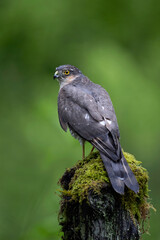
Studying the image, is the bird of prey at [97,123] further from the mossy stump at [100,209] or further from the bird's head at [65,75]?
the bird's head at [65,75]

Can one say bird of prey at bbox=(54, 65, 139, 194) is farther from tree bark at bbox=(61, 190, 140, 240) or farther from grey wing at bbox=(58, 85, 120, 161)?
tree bark at bbox=(61, 190, 140, 240)

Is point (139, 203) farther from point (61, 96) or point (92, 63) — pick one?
point (92, 63)

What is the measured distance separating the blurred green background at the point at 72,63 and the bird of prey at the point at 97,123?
1357 mm

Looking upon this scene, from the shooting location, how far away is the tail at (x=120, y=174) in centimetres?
354

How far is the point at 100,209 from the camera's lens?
333 centimetres

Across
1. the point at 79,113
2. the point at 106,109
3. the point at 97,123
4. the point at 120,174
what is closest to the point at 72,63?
the point at 79,113

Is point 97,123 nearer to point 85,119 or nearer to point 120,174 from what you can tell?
point 85,119

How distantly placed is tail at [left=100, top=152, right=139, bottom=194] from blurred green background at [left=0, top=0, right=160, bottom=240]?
2.52m

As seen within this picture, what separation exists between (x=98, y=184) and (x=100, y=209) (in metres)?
0.28

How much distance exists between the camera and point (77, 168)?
4.20 metres

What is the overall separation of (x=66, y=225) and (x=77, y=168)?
721 mm

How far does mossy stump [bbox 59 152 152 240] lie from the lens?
11.0 ft

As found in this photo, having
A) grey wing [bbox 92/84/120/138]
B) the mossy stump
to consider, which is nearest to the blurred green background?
grey wing [bbox 92/84/120/138]

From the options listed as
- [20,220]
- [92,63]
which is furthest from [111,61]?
[20,220]
